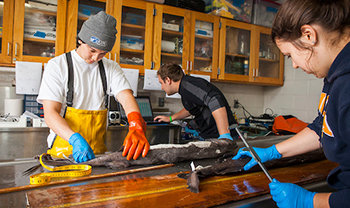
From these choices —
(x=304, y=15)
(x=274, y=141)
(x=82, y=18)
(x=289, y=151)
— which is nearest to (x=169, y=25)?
(x=82, y=18)

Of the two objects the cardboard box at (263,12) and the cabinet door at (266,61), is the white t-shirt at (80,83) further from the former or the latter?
the cardboard box at (263,12)

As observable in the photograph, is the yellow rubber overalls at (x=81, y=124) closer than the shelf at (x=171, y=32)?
Yes

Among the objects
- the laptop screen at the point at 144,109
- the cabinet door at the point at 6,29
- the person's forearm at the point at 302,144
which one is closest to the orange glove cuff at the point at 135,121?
the person's forearm at the point at 302,144

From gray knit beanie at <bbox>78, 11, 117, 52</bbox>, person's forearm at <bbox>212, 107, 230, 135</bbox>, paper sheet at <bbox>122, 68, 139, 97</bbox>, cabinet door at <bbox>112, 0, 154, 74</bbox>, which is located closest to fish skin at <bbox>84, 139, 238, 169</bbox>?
person's forearm at <bbox>212, 107, 230, 135</bbox>

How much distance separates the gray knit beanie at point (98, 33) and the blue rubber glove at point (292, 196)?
1.20 meters

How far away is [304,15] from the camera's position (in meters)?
0.69

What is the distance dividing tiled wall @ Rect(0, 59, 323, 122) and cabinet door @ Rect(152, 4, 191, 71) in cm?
46

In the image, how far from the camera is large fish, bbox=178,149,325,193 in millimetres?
966

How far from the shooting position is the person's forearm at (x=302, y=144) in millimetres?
1129

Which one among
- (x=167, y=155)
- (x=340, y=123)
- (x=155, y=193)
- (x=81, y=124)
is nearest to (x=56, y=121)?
(x=81, y=124)

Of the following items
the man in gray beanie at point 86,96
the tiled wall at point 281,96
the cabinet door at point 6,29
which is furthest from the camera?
the tiled wall at point 281,96

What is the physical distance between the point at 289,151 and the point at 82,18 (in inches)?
96.2

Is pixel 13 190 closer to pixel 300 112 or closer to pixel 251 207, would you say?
pixel 251 207

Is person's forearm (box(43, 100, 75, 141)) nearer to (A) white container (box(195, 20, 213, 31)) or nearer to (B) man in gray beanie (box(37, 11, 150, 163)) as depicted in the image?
(B) man in gray beanie (box(37, 11, 150, 163))
